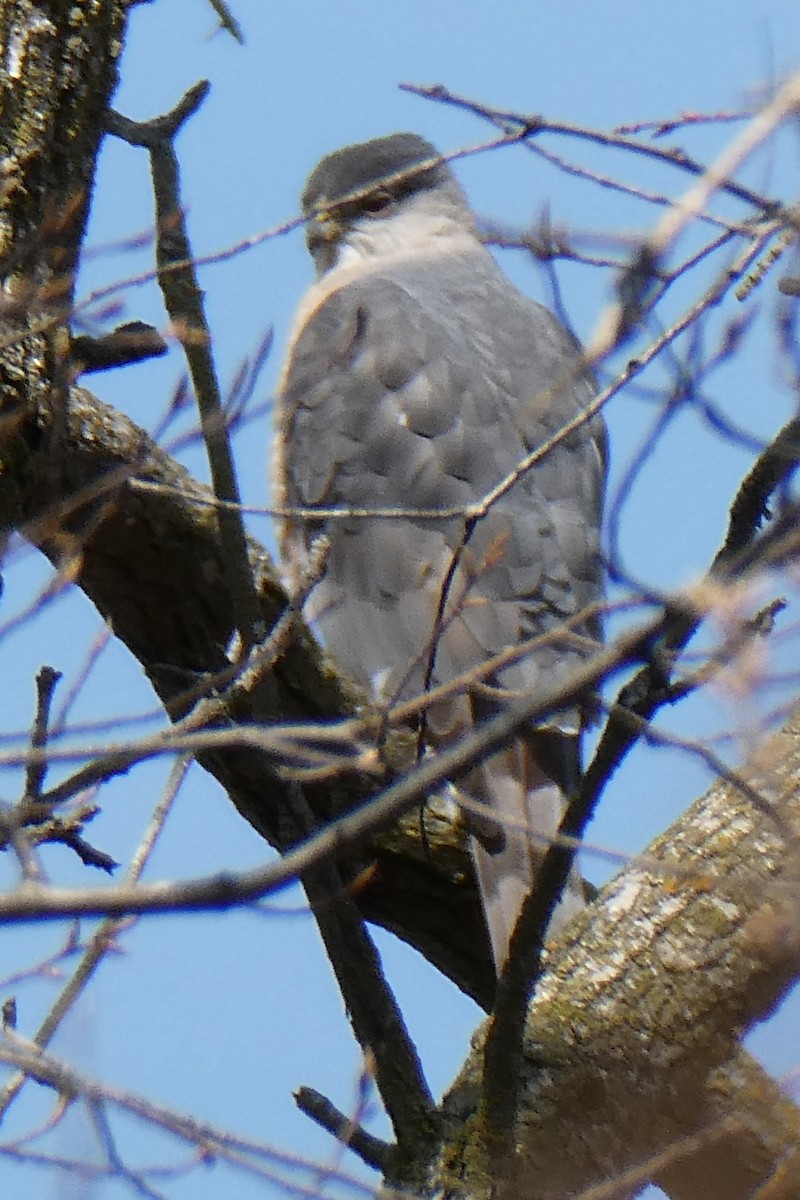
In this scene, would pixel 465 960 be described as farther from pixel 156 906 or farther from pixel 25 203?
pixel 156 906

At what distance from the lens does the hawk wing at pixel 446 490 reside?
3.64 m

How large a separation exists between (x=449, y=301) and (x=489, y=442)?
906mm

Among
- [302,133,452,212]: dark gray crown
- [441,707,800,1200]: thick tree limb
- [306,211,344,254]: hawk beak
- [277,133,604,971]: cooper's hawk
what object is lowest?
[441,707,800,1200]: thick tree limb

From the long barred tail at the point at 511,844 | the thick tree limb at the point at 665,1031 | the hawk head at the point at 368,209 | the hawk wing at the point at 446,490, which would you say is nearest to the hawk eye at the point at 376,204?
the hawk head at the point at 368,209

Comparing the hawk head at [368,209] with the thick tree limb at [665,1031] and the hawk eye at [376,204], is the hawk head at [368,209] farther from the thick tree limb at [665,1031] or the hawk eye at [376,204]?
the thick tree limb at [665,1031]

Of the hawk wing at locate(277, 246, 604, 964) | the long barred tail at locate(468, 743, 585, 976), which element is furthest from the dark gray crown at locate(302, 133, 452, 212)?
the long barred tail at locate(468, 743, 585, 976)

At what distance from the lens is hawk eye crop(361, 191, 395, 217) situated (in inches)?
225

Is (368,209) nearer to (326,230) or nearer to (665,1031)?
→ (326,230)

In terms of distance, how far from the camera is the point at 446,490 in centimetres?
398

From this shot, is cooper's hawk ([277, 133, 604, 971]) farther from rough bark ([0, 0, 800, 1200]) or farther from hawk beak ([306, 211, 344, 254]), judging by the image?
hawk beak ([306, 211, 344, 254])

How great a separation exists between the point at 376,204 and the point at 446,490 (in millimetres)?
2073

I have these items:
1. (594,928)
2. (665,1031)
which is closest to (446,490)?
(594,928)

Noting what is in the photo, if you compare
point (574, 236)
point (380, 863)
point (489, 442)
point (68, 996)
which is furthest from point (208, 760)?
point (574, 236)

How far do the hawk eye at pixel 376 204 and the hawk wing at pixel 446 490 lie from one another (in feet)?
3.41
